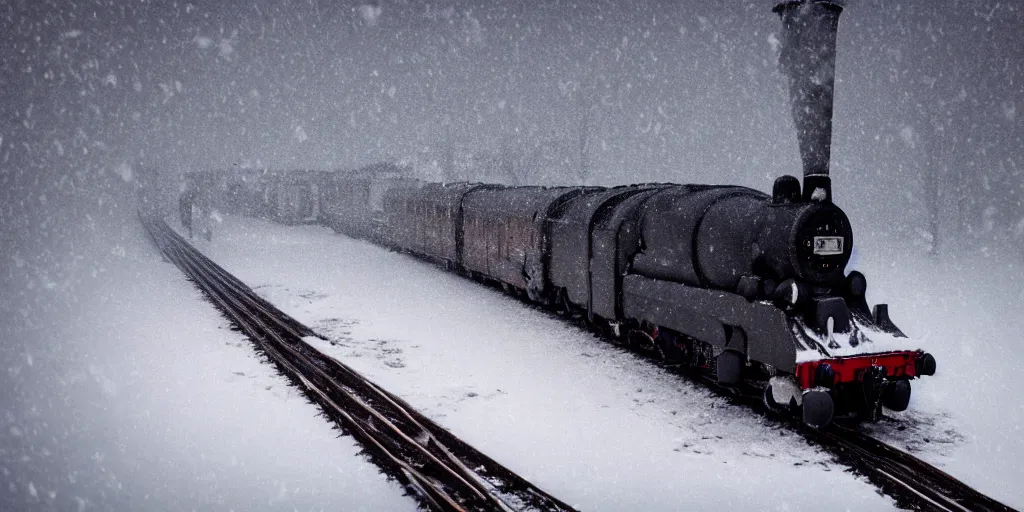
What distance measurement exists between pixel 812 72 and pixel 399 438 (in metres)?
6.05

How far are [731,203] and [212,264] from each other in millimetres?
18357

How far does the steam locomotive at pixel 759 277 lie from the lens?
7.03 meters

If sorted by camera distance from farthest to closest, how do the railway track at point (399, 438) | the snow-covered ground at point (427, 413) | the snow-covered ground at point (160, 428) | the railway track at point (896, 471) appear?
the snow-covered ground at point (427, 413) < the snow-covered ground at point (160, 428) < the railway track at point (399, 438) < the railway track at point (896, 471)

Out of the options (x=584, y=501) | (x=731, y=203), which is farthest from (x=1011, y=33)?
(x=584, y=501)

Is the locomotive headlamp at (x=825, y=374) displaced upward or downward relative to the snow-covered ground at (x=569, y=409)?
upward

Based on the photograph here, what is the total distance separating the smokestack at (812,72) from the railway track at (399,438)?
15.4 ft

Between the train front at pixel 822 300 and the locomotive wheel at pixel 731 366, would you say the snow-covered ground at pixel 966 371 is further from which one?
the locomotive wheel at pixel 731 366

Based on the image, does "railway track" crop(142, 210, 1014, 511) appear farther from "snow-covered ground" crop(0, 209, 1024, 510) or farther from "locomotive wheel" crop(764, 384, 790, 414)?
"snow-covered ground" crop(0, 209, 1024, 510)

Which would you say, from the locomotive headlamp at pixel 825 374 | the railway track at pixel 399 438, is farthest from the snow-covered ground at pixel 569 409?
the locomotive headlamp at pixel 825 374

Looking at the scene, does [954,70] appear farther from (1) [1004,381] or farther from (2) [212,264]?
(2) [212,264]

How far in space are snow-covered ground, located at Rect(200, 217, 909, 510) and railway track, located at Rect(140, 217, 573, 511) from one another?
12.0 inches

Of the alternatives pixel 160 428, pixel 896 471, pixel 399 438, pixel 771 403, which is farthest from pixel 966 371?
pixel 160 428

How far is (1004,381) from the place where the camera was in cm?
966

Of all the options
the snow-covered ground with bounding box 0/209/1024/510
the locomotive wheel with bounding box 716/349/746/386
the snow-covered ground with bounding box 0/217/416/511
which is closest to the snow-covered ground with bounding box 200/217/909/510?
the snow-covered ground with bounding box 0/209/1024/510
